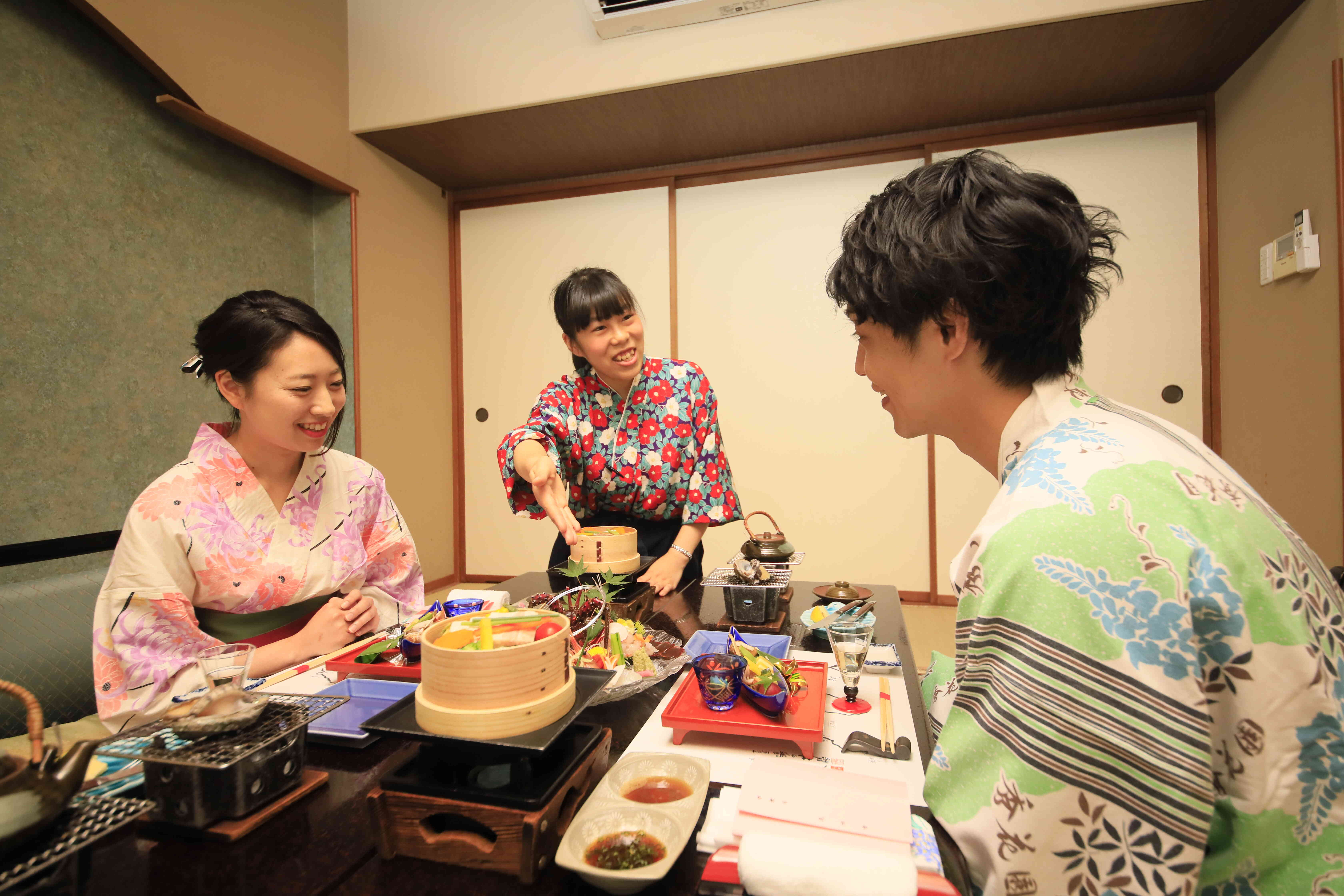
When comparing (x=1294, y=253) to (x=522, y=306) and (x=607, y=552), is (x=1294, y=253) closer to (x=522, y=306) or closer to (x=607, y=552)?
(x=607, y=552)

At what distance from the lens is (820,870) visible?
0.60 meters

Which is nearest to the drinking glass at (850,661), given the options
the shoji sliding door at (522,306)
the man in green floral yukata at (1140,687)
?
the man in green floral yukata at (1140,687)

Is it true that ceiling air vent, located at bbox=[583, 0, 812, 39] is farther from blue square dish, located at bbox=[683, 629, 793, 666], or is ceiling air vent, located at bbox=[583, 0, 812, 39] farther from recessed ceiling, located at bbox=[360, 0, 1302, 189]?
blue square dish, located at bbox=[683, 629, 793, 666]

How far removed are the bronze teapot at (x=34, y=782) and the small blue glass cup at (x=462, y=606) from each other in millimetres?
689

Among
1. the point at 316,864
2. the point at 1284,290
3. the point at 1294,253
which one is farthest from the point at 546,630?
the point at 1284,290

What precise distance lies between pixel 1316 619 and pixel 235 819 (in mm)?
1239

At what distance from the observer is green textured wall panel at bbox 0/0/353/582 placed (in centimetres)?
236

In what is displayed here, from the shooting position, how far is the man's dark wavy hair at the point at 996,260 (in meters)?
0.87

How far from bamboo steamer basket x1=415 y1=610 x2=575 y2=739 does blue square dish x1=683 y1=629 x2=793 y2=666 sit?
54 cm

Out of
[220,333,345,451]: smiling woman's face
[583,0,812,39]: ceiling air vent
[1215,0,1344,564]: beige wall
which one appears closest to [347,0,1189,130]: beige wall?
[583,0,812,39]: ceiling air vent

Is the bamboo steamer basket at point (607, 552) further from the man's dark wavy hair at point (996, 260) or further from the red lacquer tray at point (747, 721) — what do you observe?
the man's dark wavy hair at point (996, 260)

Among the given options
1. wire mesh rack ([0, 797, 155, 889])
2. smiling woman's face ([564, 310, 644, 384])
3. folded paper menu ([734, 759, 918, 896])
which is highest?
smiling woman's face ([564, 310, 644, 384])

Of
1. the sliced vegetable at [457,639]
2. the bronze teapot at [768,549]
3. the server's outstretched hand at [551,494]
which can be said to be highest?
the server's outstretched hand at [551,494]

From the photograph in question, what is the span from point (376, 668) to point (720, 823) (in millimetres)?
728
